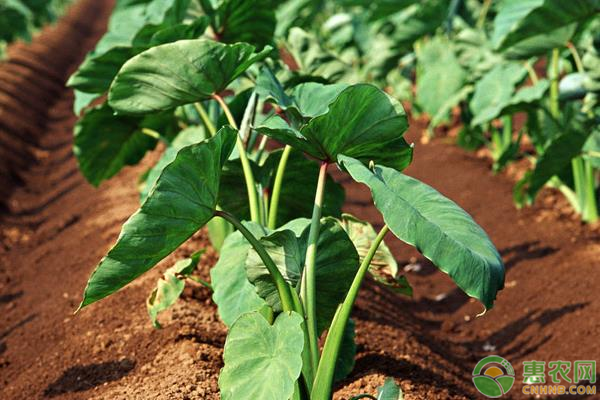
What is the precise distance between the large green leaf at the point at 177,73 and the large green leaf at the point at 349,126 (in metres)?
0.32

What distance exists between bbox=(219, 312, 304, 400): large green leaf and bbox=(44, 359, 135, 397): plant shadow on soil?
0.71m

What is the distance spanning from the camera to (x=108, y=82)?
2.75 meters

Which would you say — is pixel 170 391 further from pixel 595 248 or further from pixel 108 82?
pixel 595 248

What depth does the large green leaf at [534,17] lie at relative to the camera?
10.5 ft

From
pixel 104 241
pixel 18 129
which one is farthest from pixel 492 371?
pixel 18 129

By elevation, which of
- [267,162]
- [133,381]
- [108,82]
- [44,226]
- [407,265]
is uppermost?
[108,82]

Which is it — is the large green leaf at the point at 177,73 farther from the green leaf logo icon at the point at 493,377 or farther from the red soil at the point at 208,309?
the green leaf logo icon at the point at 493,377

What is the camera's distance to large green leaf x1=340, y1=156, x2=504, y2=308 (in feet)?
4.78

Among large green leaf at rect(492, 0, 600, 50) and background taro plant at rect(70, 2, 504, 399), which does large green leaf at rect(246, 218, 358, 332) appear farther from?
large green leaf at rect(492, 0, 600, 50)

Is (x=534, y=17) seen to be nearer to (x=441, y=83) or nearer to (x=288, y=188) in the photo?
(x=288, y=188)

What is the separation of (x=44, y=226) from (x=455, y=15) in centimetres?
322

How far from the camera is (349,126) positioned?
1816 mm

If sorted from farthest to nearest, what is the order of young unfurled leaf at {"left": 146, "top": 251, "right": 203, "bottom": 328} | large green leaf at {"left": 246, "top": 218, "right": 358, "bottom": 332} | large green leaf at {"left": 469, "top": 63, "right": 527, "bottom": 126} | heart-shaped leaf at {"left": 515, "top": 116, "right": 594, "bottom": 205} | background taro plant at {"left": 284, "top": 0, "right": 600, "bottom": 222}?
large green leaf at {"left": 469, "top": 63, "right": 527, "bottom": 126}, background taro plant at {"left": 284, "top": 0, "right": 600, "bottom": 222}, heart-shaped leaf at {"left": 515, "top": 116, "right": 594, "bottom": 205}, young unfurled leaf at {"left": 146, "top": 251, "right": 203, "bottom": 328}, large green leaf at {"left": 246, "top": 218, "right": 358, "bottom": 332}

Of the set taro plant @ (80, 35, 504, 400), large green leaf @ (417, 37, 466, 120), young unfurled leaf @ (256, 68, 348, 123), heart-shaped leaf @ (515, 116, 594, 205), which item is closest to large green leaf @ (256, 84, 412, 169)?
taro plant @ (80, 35, 504, 400)
